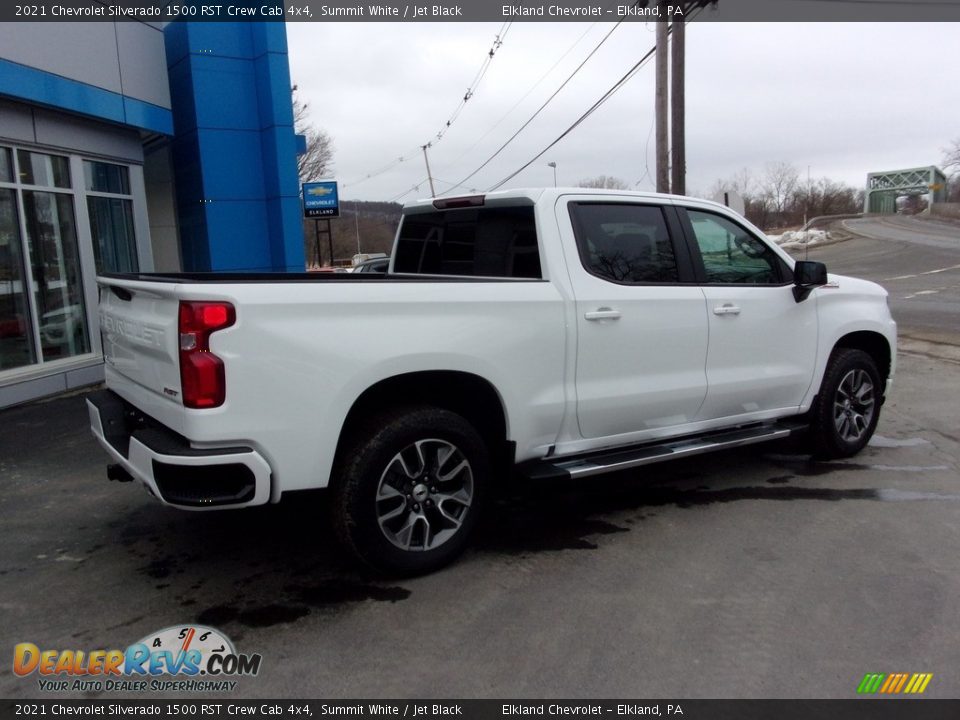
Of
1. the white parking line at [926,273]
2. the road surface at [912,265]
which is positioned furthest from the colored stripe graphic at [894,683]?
the white parking line at [926,273]

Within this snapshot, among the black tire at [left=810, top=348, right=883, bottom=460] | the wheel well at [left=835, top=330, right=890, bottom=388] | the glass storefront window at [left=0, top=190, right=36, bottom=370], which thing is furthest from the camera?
the glass storefront window at [left=0, top=190, right=36, bottom=370]

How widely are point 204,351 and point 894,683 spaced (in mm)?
3066

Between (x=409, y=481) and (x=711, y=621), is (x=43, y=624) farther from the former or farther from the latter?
(x=711, y=621)

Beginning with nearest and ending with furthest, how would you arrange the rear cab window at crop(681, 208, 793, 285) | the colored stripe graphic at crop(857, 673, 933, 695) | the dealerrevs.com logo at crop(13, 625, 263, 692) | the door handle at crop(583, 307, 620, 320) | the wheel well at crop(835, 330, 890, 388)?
the colored stripe graphic at crop(857, 673, 933, 695)
the dealerrevs.com logo at crop(13, 625, 263, 692)
the door handle at crop(583, 307, 620, 320)
the rear cab window at crop(681, 208, 793, 285)
the wheel well at crop(835, 330, 890, 388)

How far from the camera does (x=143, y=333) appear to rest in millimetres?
3621

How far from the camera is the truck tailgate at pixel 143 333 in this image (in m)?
3.32

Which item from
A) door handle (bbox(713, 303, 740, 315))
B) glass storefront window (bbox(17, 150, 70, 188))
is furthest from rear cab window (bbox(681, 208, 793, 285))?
glass storefront window (bbox(17, 150, 70, 188))

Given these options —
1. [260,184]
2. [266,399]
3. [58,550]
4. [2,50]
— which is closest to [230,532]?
[58,550]

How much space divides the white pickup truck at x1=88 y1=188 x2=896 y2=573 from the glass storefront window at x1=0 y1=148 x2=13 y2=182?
6.11m

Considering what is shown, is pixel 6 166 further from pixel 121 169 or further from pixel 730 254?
pixel 730 254

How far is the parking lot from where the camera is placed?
302 centimetres

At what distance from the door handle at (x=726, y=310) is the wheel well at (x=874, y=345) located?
4.34 ft

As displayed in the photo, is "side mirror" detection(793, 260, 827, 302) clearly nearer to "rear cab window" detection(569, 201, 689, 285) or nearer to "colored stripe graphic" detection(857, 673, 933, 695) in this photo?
"rear cab window" detection(569, 201, 689, 285)

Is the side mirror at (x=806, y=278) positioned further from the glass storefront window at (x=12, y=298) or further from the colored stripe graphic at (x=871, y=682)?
the glass storefront window at (x=12, y=298)
